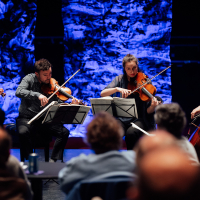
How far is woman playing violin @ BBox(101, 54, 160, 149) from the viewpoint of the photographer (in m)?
3.28

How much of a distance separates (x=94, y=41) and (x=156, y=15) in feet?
3.88

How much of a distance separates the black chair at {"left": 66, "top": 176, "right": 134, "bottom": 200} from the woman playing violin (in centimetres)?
203

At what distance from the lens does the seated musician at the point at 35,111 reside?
321 centimetres

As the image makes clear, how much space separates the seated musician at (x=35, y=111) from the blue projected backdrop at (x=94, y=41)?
6.43 ft

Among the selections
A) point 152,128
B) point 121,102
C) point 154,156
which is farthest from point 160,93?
point 154,156

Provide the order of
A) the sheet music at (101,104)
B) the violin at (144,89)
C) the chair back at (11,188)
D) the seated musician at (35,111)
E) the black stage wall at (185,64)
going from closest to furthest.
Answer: the chair back at (11,188)
the sheet music at (101,104)
the seated musician at (35,111)
the violin at (144,89)
the black stage wall at (185,64)

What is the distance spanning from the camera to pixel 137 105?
3449mm

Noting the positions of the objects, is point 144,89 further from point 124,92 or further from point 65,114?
point 65,114

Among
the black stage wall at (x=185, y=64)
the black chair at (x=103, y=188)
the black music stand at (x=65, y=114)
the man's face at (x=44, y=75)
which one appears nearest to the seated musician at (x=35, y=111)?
the man's face at (x=44, y=75)

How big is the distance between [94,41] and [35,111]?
2.37 meters

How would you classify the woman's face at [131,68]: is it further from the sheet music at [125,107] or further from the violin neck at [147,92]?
the sheet music at [125,107]

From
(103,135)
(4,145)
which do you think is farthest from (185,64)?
(4,145)

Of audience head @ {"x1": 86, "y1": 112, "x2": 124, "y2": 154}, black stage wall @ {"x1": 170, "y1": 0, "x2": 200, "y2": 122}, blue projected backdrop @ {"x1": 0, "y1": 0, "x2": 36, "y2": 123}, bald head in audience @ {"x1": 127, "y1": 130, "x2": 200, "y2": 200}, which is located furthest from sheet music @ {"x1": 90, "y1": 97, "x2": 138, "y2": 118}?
blue projected backdrop @ {"x1": 0, "y1": 0, "x2": 36, "y2": 123}

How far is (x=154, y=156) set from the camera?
1.90 feet
